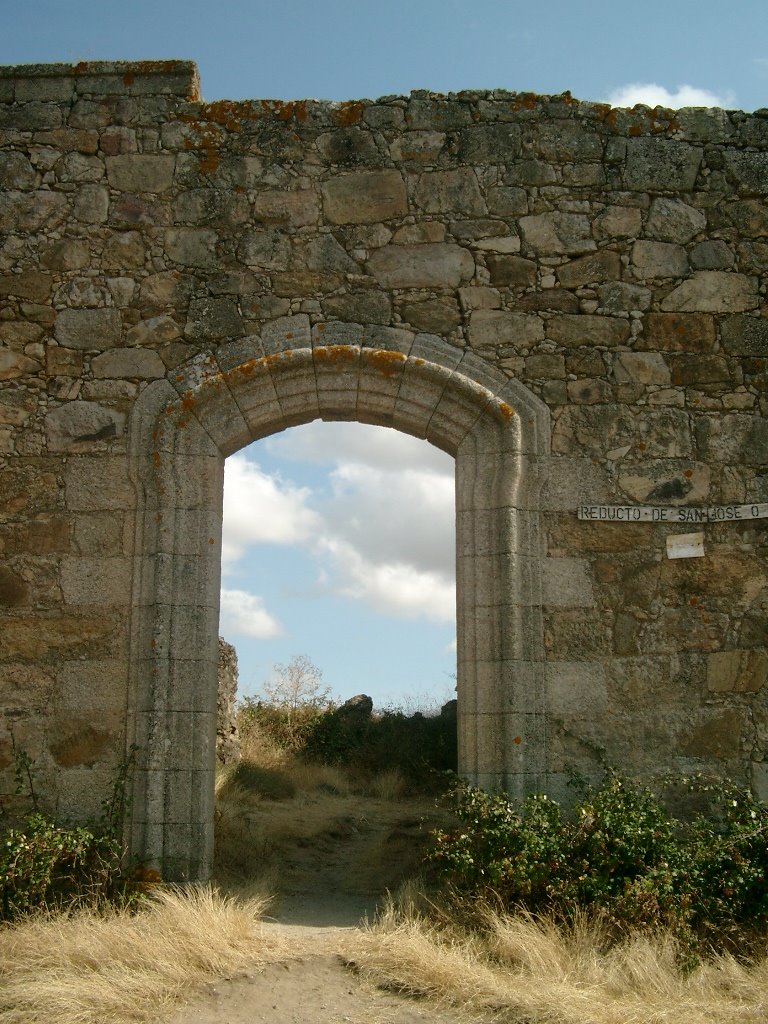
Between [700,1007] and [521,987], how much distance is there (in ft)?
2.40

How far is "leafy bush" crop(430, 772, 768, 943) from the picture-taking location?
4.71 m

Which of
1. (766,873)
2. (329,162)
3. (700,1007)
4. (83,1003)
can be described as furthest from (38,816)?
(329,162)

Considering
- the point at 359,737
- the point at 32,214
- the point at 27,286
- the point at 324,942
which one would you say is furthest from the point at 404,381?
the point at 359,737

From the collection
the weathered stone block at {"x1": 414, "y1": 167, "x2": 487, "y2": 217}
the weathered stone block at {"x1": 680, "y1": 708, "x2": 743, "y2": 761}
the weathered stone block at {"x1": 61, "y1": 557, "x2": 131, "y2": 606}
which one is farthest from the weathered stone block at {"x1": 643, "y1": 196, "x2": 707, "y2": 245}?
the weathered stone block at {"x1": 61, "y1": 557, "x2": 131, "y2": 606}

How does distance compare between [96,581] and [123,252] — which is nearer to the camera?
[96,581]

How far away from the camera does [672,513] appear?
228 inches

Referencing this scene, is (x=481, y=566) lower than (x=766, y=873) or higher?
higher

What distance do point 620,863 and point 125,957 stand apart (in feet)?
7.60

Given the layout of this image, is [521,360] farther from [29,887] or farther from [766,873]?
[29,887]

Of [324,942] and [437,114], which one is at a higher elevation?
[437,114]

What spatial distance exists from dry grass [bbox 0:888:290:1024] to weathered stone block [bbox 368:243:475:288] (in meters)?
3.54

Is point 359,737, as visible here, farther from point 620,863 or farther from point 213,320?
point 620,863

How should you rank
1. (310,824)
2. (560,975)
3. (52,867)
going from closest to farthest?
1. (560,975)
2. (52,867)
3. (310,824)

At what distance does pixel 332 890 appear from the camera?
637 cm
